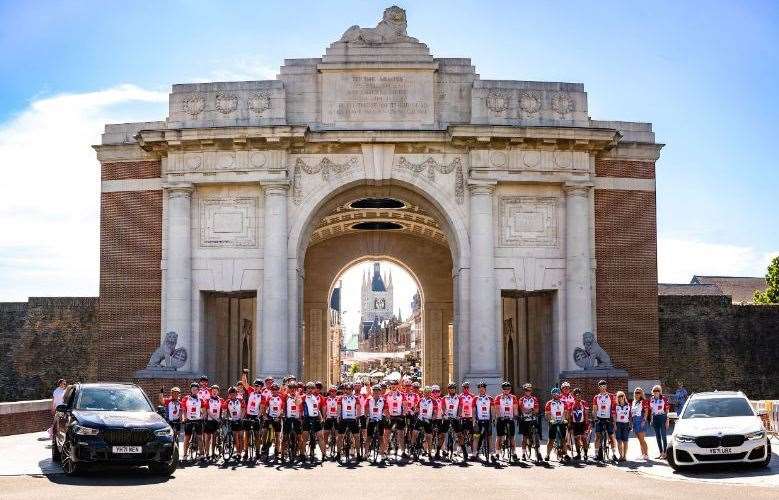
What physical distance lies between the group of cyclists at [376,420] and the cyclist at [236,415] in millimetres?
22

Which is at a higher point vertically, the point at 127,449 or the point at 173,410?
the point at 173,410

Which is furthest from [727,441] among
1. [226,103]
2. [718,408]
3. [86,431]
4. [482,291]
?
[226,103]

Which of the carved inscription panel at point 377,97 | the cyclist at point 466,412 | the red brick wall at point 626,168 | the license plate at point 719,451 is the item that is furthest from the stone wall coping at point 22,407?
the license plate at point 719,451

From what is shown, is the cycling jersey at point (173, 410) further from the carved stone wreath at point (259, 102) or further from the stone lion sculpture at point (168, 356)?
the carved stone wreath at point (259, 102)

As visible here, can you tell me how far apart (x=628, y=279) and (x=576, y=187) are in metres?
3.52

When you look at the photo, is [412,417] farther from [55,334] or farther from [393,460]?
[55,334]

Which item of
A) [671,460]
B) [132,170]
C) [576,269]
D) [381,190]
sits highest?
[132,170]

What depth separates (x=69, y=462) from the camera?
1830 centimetres

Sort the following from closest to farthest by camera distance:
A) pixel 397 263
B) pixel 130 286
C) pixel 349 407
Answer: pixel 349 407
pixel 130 286
pixel 397 263

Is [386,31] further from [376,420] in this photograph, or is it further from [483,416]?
[483,416]

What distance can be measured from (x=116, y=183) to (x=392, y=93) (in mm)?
9400

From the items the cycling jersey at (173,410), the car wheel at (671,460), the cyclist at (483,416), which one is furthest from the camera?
the cyclist at (483,416)

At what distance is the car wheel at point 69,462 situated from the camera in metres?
18.0

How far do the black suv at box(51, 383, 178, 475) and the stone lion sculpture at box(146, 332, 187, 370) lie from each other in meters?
11.3
